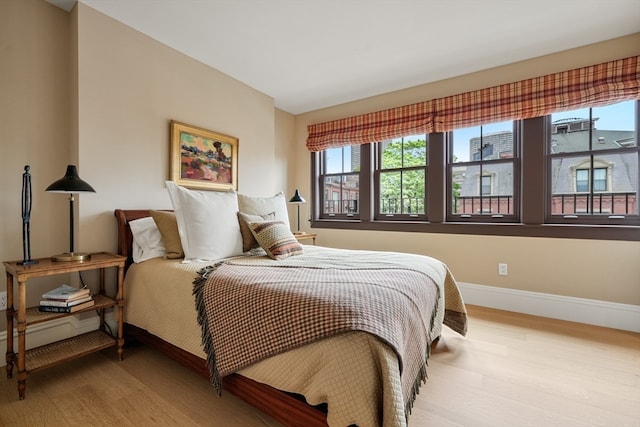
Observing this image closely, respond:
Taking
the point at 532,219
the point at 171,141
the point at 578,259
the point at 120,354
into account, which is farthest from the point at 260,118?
the point at 578,259

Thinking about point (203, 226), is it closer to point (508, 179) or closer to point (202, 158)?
point (202, 158)

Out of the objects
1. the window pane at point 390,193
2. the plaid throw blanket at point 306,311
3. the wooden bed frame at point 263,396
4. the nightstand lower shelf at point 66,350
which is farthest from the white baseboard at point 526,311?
the plaid throw blanket at point 306,311

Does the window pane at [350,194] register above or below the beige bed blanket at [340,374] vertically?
above

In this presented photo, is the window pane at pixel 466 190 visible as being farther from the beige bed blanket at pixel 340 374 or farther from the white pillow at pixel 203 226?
the beige bed blanket at pixel 340 374

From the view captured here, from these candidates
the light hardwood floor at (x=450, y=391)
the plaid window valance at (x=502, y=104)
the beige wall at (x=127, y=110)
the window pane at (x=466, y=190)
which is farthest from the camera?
the window pane at (x=466, y=190)

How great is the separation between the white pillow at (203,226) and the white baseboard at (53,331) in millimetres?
994

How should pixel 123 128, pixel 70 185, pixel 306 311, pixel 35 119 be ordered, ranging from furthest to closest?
pixel 123 128, pixel 35 119, pixel 70 185, pixel 306 311

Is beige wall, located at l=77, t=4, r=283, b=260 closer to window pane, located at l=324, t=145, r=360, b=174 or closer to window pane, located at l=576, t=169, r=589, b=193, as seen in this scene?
window pane, located at l=324, t=145, r=360, b=174

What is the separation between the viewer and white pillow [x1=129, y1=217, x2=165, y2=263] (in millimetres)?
2165

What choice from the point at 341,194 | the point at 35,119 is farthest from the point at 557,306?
the point at 35,119

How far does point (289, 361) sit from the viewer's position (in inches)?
46.1

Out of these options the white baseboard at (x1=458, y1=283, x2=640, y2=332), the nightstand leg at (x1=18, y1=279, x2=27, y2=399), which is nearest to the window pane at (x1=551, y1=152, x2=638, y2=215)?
the white baseboard at (x1=458, y1=283, x2=640, y2=332)

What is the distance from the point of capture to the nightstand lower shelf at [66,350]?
5.35 feet

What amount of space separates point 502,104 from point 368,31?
157cm
